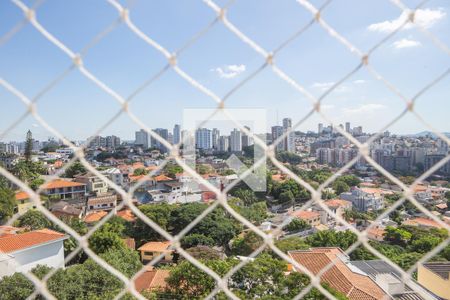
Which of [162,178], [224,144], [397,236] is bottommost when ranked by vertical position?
[397,236]

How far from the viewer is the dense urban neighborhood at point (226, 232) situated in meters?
0.67

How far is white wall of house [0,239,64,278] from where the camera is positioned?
16.3 ft

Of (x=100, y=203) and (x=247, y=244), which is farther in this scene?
(x=100, y=203)

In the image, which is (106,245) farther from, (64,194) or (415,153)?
(415,153)

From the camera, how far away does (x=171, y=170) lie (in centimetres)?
Result: 1847

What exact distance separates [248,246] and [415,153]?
1803 cm

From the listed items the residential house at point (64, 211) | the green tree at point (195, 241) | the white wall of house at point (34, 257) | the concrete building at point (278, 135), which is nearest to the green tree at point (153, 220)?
the green tree at point (195, 241)

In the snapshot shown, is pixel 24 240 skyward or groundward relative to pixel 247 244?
skyward

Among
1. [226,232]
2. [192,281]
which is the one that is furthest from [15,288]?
[226,232]

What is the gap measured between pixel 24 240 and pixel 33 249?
0.77ft

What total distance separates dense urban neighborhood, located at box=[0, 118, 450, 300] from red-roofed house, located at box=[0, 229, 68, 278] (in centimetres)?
2

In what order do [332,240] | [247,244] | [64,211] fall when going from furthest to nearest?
1. [64,211]
2. [332,240]
3. [247,244]

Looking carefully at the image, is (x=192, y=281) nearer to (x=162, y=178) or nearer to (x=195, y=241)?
(x=195, y=241)

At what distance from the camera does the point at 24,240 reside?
584cm
